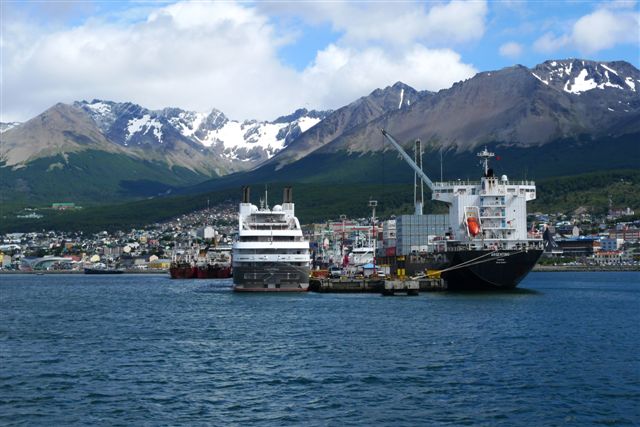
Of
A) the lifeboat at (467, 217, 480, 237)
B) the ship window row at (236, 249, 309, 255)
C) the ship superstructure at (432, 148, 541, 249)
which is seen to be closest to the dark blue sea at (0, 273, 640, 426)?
the ship window row at (236, 249, 309, 255)

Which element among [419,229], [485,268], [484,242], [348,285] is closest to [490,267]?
[485,268]

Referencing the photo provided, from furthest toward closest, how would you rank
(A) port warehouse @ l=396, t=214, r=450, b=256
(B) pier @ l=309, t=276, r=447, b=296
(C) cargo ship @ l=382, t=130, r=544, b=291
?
1. (A) port warehouse @ l=396, t=214, r=450, b=256
2. (B) pier @ l=309, t=276, r=447, b=296
3. (C) cargo ship @ l=382, t=130, r=544, b=291

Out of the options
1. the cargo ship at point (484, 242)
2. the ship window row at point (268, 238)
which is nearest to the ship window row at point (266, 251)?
the ship window row at point (268, 238)

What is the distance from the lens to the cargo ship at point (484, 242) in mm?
106750

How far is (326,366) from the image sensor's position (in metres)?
52.8

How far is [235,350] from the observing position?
59.9m

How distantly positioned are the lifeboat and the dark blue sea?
2185cm

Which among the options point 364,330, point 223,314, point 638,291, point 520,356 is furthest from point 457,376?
point 638,291

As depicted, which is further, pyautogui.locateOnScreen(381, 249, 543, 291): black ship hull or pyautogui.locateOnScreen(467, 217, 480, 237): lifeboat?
pyautogui.locateOnScreen(467, 217, 480, 237): lifeboat

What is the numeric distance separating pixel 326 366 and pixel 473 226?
61451 mm

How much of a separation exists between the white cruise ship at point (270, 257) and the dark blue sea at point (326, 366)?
67.7 feet

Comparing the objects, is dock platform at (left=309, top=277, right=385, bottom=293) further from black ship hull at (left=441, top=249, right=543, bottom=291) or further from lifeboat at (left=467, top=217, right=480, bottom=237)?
lifeboat at (left=467, top=217, right=480, bottom=237)

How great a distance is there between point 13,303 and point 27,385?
6565 cm

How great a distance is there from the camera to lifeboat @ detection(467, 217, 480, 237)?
11094 cm
